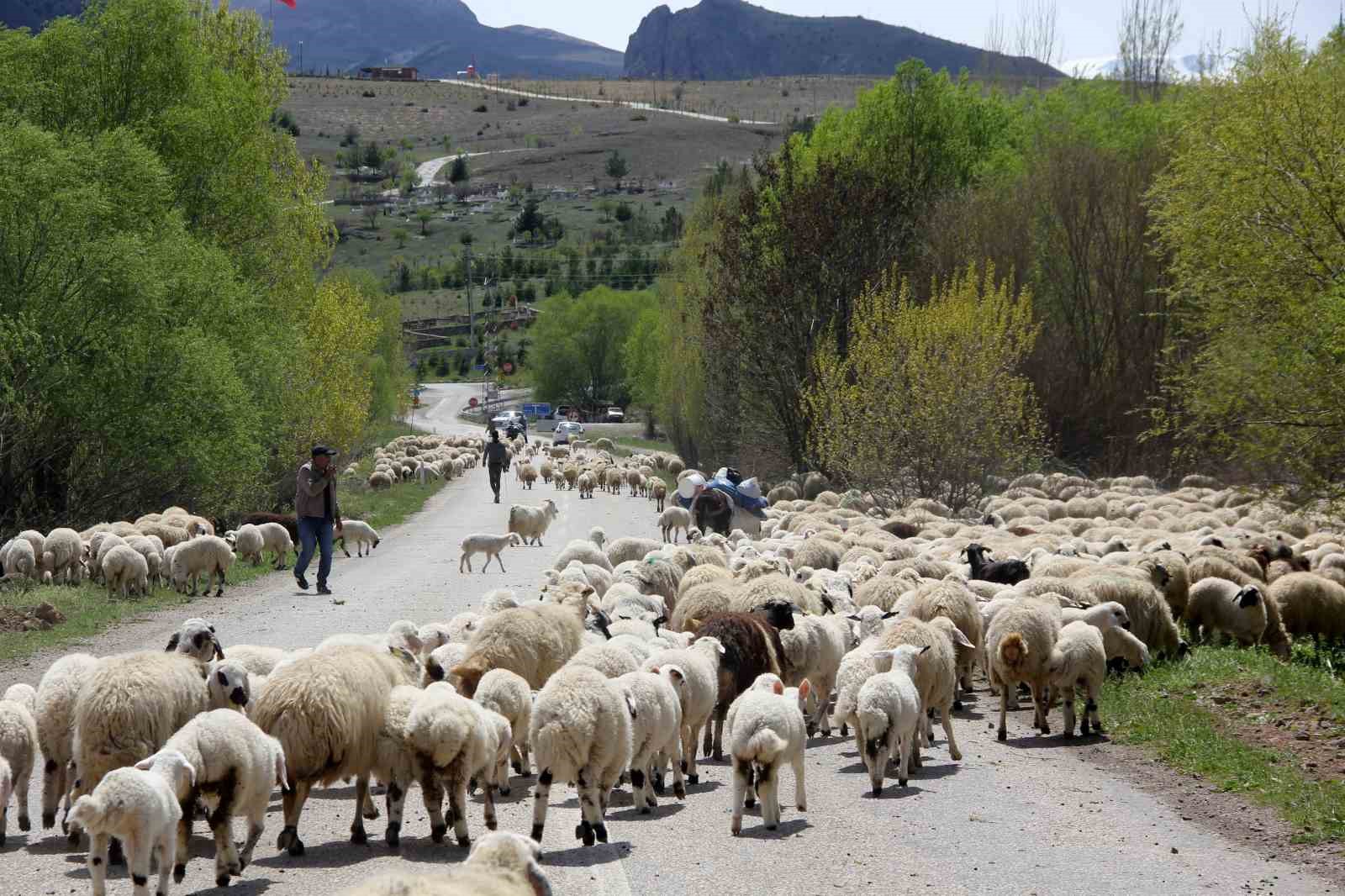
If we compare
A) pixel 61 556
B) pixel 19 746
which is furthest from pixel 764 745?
pixel 61 556

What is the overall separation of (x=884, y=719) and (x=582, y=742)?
271 cm

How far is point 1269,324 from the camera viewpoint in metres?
20.8

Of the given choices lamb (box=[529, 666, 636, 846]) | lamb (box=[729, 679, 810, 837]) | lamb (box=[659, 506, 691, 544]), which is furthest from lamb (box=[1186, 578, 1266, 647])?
lamb (box=[659, 506, 691, 544])

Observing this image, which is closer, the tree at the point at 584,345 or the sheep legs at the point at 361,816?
the sheep legs at the point at 361,816

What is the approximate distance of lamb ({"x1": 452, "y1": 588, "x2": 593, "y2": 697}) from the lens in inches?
431

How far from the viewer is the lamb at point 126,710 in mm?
8180

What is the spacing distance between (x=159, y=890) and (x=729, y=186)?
50761 millimetres

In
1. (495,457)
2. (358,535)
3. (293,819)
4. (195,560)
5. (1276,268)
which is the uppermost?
(1276,268)

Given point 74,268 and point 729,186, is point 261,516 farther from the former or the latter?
point 729,186

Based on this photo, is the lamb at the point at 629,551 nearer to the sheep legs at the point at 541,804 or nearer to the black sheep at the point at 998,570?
the black sheep at the point at 998,570

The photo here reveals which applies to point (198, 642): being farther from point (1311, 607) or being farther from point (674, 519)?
point (674, 519)

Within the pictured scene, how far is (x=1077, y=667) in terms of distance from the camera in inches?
488

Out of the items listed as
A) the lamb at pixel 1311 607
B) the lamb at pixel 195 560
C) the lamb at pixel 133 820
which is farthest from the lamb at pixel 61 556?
the lamb at pixel 1311 607

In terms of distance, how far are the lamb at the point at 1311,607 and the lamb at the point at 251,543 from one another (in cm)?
1666
